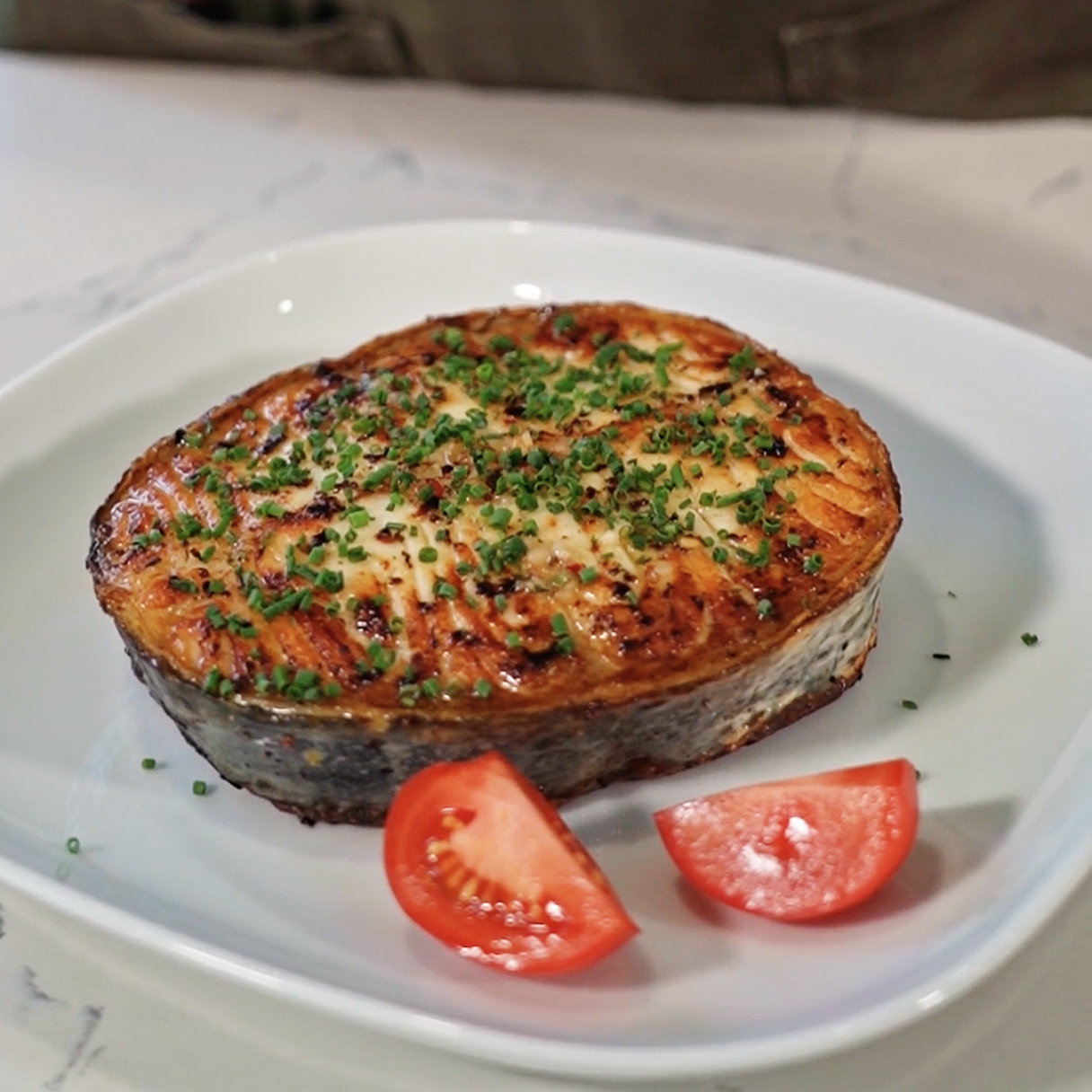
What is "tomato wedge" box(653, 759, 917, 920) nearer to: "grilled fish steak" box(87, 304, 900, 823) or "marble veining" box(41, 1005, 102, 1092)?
"grilled fish steak" box(87, 304, 900, 823)

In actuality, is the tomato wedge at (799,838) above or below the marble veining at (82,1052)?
below

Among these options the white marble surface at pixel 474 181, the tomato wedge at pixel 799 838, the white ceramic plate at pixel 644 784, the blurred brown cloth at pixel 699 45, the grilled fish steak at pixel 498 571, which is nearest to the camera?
the white ceramic plate at pixel 644 784

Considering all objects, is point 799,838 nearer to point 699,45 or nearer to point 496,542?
point 496,542

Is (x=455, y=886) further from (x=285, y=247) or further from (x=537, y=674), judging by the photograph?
(x=285, y=247)

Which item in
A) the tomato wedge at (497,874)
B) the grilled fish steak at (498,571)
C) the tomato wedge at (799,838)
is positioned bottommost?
the tomato wedge at (799,838)

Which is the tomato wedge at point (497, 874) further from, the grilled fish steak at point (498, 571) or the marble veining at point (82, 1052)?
the marble veining at point (82, 1052)

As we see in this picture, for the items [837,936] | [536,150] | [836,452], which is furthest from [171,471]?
[536,150]

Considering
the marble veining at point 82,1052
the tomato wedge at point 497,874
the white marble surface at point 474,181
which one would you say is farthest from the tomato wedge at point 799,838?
the white marble surface at point 474,181

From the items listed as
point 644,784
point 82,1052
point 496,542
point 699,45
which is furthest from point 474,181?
point 82,1052
